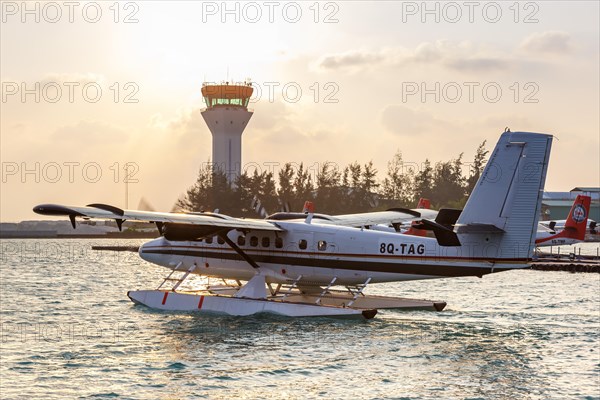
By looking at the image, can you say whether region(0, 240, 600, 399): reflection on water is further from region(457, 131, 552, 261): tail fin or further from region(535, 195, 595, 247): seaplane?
region(535, 195, 595, 247): seaplane

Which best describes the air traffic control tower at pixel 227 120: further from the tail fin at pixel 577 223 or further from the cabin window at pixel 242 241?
the cabin window at pixel 242 241

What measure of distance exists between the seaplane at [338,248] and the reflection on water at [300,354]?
2.54ft

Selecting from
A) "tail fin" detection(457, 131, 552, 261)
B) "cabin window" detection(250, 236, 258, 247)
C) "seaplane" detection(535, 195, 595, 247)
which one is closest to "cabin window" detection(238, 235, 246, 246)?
"cabin window" detection(250, 236, 258, 247)

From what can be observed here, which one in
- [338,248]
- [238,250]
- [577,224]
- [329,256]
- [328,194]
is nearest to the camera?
[338,248]

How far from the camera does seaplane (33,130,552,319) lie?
23.4 m

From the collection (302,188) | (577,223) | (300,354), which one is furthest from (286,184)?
(300,354)

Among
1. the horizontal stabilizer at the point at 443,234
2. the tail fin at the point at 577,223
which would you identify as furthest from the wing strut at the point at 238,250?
the tail fin at the point at 577,223

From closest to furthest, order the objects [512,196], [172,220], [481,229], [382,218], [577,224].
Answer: [512,196]
[481,229]
[172,220]
[382,218]
[577,224]

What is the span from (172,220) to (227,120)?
118029 mm

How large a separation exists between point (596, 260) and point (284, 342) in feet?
162

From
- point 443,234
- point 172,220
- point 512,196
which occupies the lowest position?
point 443,234

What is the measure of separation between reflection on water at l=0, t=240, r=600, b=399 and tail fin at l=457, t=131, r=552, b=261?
2745 mm

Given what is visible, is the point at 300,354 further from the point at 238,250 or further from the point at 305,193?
the point at 305,193

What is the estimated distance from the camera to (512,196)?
23.4m
